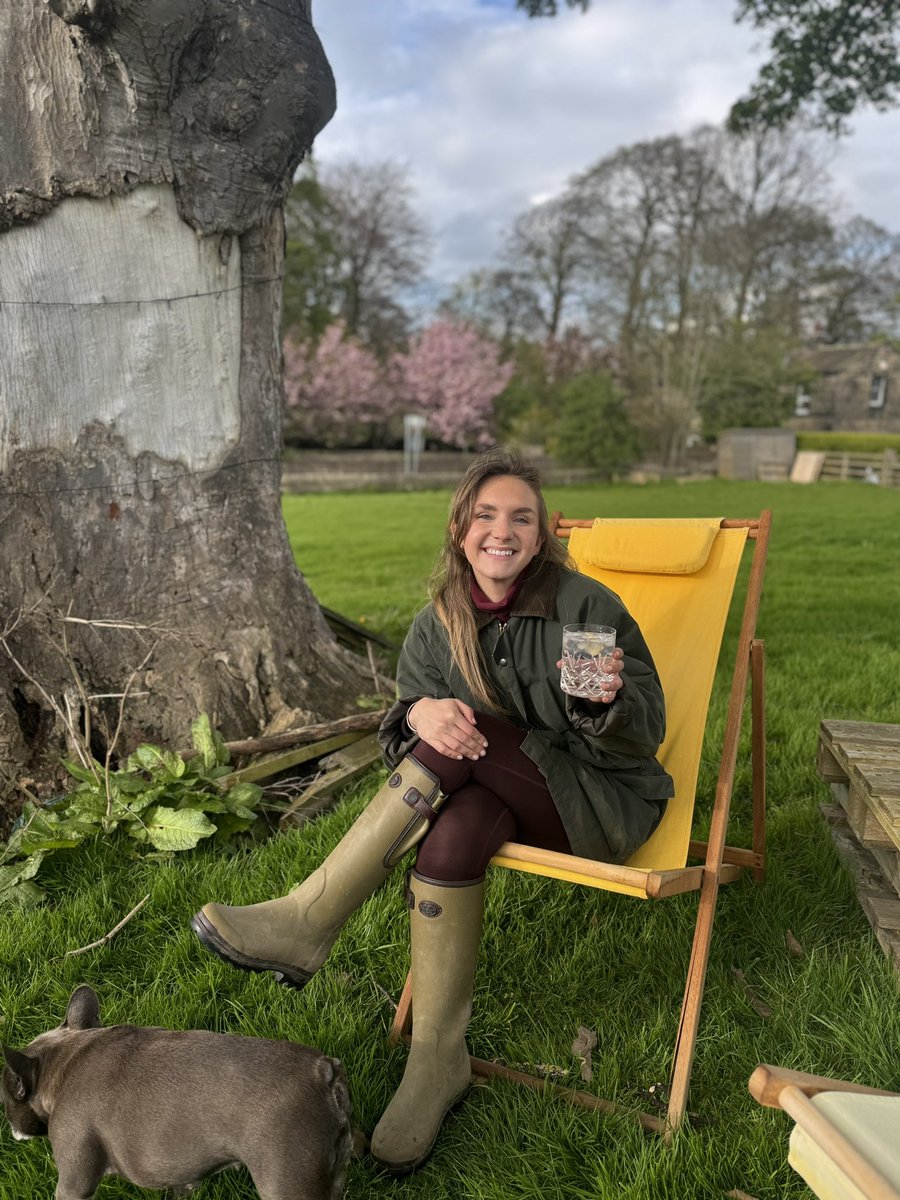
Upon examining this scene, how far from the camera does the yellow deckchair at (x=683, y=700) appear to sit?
1.90 metres

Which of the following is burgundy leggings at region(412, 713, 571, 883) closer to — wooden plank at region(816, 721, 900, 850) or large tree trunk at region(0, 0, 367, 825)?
wooden plank at region(816, 721, 900, 850)

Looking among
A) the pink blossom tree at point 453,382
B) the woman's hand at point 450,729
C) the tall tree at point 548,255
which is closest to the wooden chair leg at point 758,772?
the woman's hand at point 450,729

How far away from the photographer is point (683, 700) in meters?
2.54

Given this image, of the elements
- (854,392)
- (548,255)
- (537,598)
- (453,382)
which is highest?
(548,255)

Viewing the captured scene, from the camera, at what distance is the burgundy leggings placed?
6.32 ft

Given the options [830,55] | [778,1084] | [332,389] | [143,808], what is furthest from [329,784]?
[332,389]

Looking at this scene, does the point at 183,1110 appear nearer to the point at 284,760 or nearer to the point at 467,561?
the point at 467,561

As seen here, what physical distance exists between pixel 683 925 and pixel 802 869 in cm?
54

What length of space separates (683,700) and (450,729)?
84 cm

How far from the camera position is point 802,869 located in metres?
2.85

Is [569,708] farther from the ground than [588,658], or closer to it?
closer to it

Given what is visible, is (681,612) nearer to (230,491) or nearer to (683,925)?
(683,925)

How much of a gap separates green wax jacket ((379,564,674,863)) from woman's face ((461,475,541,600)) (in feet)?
0.25

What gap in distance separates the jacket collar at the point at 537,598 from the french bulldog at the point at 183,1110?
1074mm
